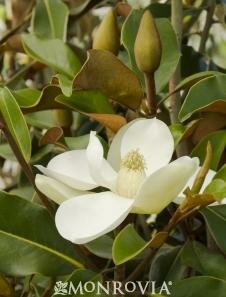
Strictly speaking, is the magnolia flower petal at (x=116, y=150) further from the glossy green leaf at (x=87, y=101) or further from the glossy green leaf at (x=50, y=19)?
the glossy green leaf at (x=50, y=19)

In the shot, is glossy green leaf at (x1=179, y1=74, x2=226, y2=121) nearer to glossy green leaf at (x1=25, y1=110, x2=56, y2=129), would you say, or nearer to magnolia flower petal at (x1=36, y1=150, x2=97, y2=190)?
magnolia flower petal at (x1=36, y1=150, x2=97, y2=190)

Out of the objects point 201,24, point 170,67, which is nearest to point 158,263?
point 170,67

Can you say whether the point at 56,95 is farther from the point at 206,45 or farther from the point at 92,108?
the point at 206,45

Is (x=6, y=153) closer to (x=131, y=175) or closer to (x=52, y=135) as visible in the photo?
(x=52, y=135)

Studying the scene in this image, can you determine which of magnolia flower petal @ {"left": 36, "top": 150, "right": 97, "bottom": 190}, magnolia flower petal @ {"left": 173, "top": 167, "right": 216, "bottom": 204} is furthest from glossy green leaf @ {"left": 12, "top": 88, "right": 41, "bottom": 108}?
magnolia flower petal @ {"left": 173, "top": 167, "right": 216, "bottom": 204}

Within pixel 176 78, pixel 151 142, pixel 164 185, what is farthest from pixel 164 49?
pixel 164 185

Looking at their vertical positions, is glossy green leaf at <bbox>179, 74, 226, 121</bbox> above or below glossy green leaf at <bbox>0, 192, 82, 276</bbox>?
above

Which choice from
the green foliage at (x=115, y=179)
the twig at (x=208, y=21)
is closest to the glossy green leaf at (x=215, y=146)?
the green foliage at (x=115, y=179)

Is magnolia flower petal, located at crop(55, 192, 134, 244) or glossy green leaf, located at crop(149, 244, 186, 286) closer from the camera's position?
magnolia flower petal, located at crop(55, 192, 134, 244)
